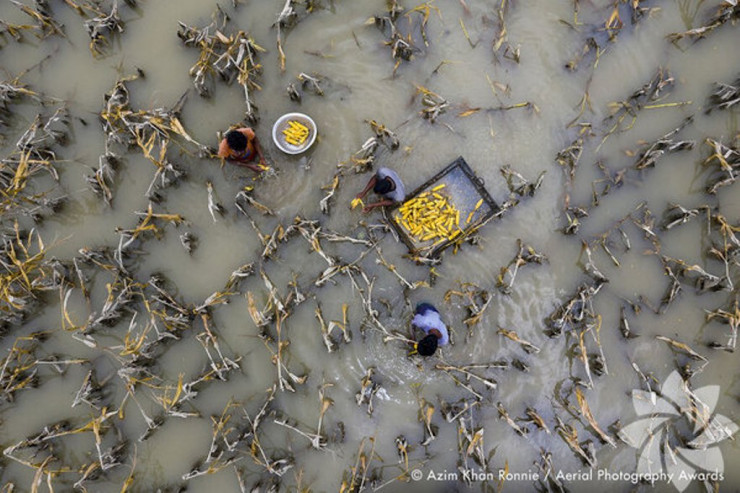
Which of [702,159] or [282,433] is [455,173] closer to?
[702,159]

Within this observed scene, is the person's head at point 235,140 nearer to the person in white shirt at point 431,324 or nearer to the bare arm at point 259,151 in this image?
the bare arm at point 259,151

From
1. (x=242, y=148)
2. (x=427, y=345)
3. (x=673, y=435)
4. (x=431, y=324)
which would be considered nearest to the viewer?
(x=427, y=345)

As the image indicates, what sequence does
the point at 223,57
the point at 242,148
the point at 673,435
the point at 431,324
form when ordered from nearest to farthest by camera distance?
the point at 242,148 < the point at 431,324 < the point at 223,57 < the point at 673,435

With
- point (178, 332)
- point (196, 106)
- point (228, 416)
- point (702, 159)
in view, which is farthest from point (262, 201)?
point (702, 159)

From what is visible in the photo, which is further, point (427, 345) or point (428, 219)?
point (428, 219)

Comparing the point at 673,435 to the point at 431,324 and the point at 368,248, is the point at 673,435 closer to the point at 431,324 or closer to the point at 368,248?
the point at 431,324

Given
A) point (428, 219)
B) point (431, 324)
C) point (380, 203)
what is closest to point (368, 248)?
point (380, 203)

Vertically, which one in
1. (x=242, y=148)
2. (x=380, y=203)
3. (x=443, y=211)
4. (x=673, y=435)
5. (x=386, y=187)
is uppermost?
(x=242, y=148)
